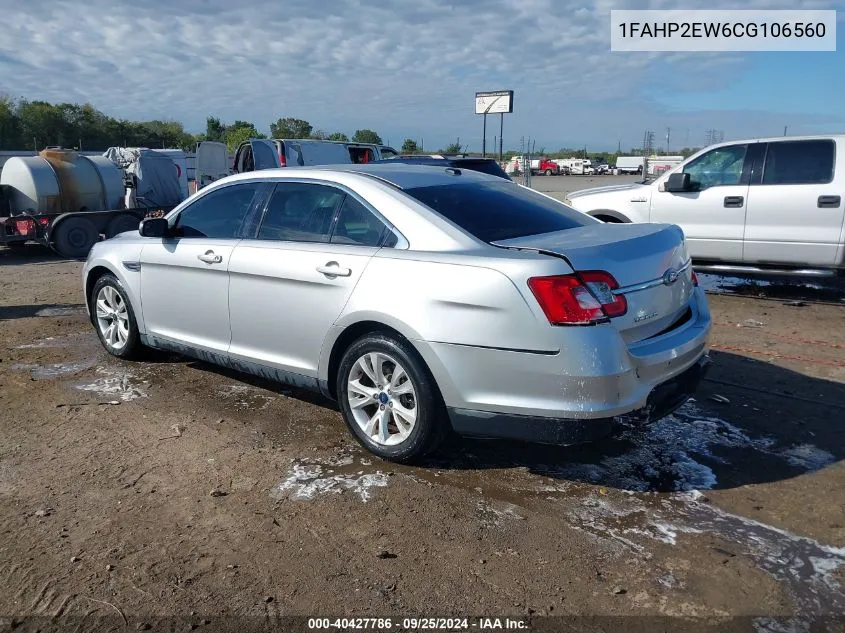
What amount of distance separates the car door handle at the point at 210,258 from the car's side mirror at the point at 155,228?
56cm

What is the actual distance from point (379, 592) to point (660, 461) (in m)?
1.95

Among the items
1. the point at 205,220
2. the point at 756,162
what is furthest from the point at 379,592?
the point at 756,162

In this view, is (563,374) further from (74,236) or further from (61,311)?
(74,236)

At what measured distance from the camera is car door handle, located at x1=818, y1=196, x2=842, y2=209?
805cm

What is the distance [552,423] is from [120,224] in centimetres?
1316

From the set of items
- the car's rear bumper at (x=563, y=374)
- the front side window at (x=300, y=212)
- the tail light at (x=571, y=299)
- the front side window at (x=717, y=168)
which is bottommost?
the car's rear bumper at (x=563, y=374)

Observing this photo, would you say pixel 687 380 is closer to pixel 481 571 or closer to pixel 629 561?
pixel 629 561

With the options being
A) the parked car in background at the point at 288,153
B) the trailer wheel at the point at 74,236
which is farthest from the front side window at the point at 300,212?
the parked car in background at the point at 288,153

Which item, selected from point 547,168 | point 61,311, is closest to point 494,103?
point 61,311

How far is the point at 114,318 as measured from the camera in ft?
19.7

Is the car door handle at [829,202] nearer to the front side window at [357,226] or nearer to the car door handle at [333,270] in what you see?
the front side window at [357,226]

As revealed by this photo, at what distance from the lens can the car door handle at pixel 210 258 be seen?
4.80m

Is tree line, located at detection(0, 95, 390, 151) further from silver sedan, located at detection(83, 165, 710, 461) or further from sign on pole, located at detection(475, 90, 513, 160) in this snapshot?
silver sedan, located at detection(83, 165, 710, 461)

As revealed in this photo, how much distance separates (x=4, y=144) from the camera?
4259 cm
